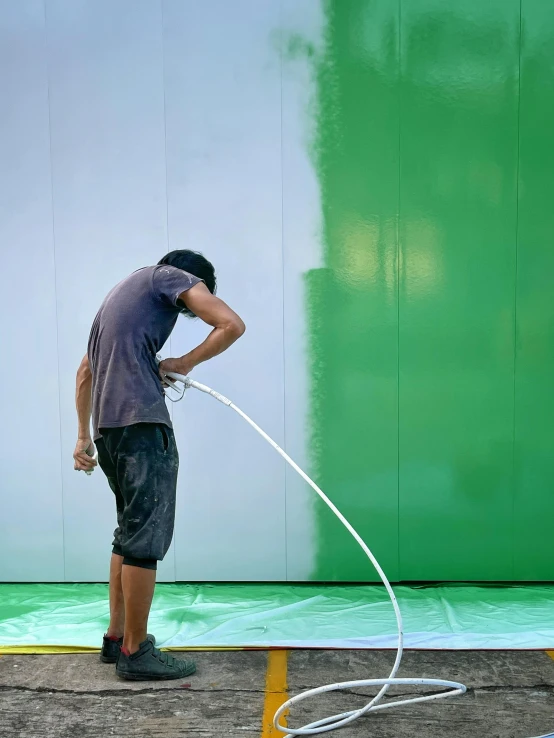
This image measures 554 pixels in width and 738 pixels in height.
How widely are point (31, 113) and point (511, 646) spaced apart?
11.2 ft

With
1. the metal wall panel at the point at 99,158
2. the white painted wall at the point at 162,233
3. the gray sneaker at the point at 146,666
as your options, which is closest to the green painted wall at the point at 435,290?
the white painted wall at the point at 162,233

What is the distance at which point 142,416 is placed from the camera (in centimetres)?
266

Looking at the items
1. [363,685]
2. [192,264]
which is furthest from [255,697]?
[192,264]

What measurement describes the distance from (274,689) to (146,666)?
47cm

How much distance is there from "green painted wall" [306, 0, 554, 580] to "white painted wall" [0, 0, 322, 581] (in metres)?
0.17

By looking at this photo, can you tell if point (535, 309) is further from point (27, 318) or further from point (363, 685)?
point (27, 318)

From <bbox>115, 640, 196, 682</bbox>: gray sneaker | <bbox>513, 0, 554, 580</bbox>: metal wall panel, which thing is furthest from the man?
<bbox>513, 0, 554, 580</bbox>: metal wall panel

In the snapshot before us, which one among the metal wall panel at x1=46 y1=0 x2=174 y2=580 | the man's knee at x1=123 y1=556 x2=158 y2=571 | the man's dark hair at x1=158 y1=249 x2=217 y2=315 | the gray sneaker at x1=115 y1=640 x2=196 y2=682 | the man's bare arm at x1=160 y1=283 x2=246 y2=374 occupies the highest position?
the metal wall panel at x1=46 y1=0 x2=174 y2=580

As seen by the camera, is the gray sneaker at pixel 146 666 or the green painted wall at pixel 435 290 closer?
the gray sneaker at pixel 146 666

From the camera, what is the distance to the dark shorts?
105 inches

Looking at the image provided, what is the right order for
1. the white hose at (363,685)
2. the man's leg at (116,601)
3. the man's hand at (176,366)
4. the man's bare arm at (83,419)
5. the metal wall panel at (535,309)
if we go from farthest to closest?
1. the metal wall panel at (535,309)
2. the man's bare arm at (83,419)
3. the man's leg at (116,601)
4. the man's hand at (176,366)
5. the white hose at (363,685)

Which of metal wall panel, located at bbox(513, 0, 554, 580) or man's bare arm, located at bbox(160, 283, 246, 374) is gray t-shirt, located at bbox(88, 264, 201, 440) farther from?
metal wall panel, located at bbox(513, 0, 554, 580)

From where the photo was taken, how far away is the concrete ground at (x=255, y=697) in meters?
2.33

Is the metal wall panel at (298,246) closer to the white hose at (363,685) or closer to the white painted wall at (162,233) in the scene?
the white painted wall at (162,233)
